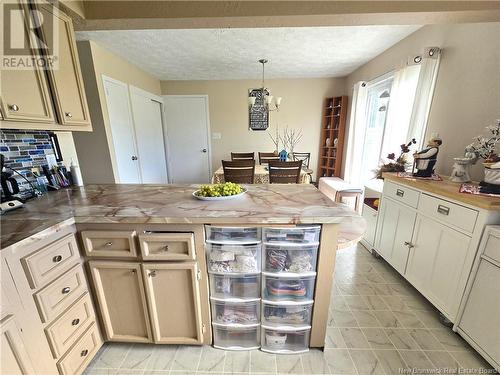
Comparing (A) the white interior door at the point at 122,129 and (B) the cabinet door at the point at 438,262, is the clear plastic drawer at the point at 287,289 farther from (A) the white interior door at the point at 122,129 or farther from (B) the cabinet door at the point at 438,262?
(A) the white interior door at the point at 122,129

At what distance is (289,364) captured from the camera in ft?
3.91

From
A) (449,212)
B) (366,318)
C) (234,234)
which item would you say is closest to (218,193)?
(234,234)

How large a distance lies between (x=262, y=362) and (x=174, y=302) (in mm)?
646

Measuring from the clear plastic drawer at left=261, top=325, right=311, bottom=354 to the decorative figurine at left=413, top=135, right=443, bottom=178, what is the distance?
5.25 ft

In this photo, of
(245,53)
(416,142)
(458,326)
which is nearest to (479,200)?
(458,326)

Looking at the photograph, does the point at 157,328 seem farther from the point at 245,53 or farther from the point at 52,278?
the point at 245,53

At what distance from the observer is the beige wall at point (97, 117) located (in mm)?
2385

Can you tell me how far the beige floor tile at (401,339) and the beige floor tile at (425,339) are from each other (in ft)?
0.10

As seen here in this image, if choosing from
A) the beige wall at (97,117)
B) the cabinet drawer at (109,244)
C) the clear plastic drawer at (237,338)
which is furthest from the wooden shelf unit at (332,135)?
the cabinet drawer at (109,244)

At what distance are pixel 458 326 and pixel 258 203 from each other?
4.94ft

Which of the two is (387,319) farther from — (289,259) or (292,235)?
(292,235)

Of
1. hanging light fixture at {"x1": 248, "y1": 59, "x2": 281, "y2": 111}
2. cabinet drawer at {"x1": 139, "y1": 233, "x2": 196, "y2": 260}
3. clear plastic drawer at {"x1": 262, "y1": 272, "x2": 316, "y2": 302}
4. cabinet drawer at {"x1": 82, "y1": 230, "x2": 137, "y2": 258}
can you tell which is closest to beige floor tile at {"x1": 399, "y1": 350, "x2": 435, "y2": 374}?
clear plastic drawer at {"x1": 262, "y1": 272, "x2": 316, "y2": 302}

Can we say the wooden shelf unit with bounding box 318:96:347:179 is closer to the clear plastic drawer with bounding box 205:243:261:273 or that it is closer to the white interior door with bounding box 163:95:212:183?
the white interior door with bounding box 163:95:212:183

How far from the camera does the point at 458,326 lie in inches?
50.3
